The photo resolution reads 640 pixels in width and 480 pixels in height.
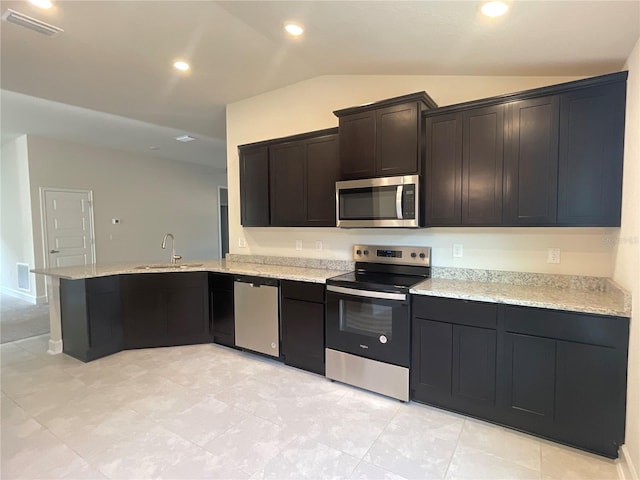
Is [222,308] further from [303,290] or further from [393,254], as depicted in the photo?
[393,254]

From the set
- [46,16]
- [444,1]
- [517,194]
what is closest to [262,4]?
[444,1]

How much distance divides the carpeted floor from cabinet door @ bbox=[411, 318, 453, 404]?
4.62m

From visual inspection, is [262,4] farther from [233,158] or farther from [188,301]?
[188,301]

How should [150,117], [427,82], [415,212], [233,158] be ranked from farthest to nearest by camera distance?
[150,117] < [233,158] < [427,82] < [415,212]

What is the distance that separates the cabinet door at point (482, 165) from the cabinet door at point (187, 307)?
280 centimetres

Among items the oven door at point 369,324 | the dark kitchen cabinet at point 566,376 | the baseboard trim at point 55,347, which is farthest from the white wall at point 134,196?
the dark kitchen cabinet at point 566,376

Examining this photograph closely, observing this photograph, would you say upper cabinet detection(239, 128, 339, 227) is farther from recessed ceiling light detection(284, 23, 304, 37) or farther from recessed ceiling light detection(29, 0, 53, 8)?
recessed ceiling light detection(29, 0, 53, 8)

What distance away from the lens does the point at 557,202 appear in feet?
7.10

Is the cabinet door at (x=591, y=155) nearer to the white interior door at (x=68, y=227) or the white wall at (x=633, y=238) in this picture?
the white wall at (x=633, y=238)

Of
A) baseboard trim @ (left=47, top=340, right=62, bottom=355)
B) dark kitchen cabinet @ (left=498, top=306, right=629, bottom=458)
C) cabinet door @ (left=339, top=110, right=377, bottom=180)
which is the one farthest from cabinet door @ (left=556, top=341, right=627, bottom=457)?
baseboard trim @ (left=47, top=340, right=62, bottom=355)

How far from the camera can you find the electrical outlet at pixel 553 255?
94.7 inches

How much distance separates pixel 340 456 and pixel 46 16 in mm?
3439

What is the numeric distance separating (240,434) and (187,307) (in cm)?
189

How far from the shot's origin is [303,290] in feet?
9.82
